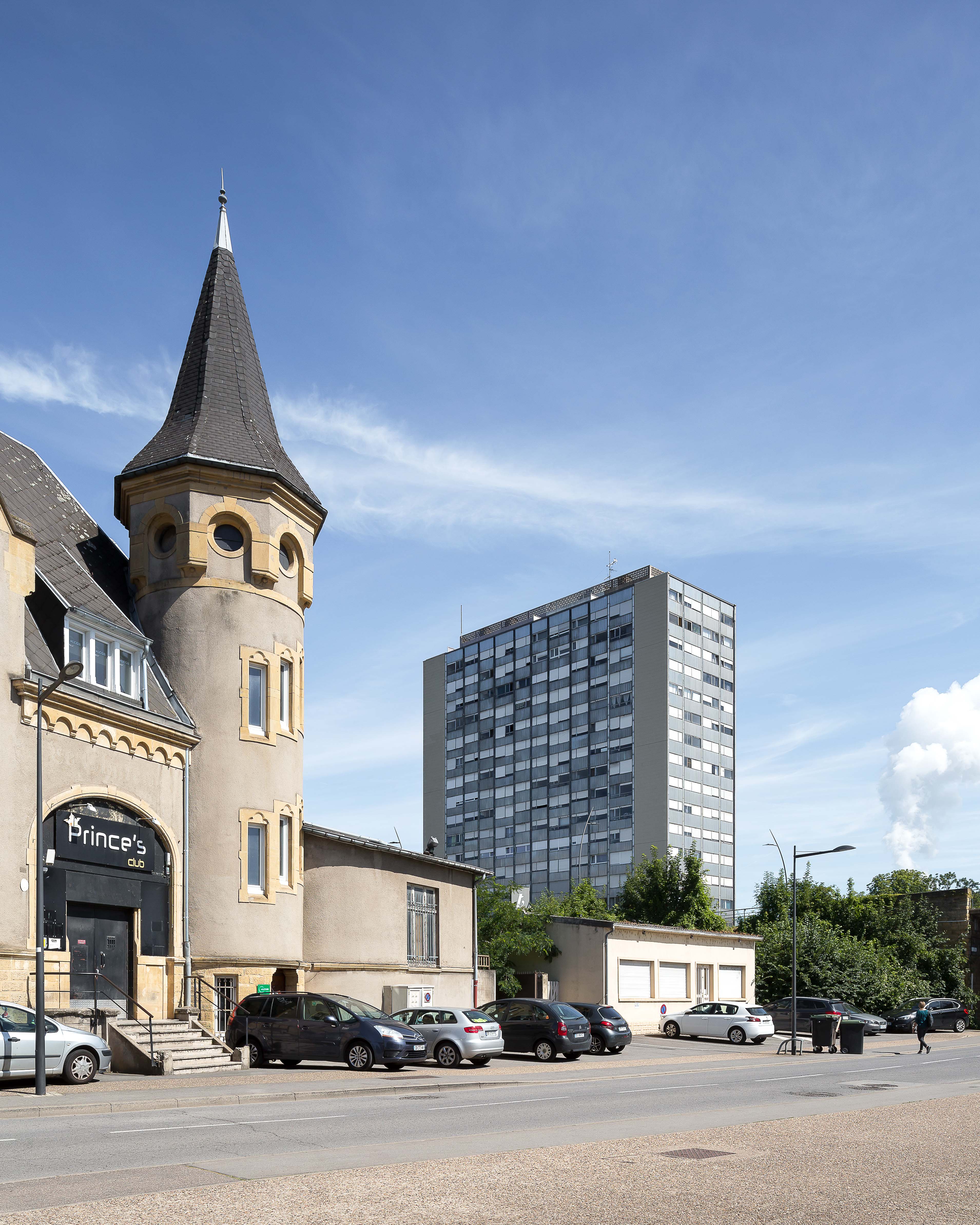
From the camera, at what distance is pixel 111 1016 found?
25016 millimetres

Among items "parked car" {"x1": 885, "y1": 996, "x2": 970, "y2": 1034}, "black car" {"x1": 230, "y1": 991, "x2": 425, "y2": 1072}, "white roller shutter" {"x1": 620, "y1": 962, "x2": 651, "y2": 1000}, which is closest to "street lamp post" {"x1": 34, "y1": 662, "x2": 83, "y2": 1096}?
"black car" {"x1": 230, "y1": 991, "x2": 425, "y2": 1072}

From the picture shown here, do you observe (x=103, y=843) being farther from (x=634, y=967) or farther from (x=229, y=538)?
(x=634, y=967)

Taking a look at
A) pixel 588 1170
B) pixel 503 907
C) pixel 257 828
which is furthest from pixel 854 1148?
pixel 503 907

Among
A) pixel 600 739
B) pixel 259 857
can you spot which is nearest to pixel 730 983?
pixel 259 857

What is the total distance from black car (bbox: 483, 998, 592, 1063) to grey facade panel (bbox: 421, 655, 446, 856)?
105842mm

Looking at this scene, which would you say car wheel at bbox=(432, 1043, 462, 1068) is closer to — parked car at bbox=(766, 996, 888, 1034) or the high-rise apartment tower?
parked car at bbox=(766, 996, 888, 1034)

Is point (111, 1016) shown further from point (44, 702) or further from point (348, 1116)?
point (348, 1116)

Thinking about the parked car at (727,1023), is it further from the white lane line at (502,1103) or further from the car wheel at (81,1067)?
the car wheel at (81,1067)

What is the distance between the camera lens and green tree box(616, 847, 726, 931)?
68188 millimetres

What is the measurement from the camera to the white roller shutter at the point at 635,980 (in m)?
46.3

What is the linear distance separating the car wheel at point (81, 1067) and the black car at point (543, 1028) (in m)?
11.7

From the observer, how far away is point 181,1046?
24781mm

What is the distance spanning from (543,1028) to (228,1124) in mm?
16370

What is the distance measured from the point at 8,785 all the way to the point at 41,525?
8965mm
